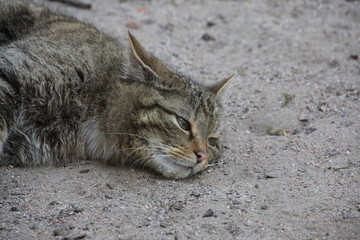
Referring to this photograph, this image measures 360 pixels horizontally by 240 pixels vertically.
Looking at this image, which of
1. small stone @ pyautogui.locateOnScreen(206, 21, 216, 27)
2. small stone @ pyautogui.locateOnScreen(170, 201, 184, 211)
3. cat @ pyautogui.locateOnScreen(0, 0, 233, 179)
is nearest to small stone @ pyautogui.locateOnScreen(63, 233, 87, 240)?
small stone @ pyautogui.locateOnScreen(170, 201, 184, 211)

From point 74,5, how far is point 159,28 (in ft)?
4.31

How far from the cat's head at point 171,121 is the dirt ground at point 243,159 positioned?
0.18 m

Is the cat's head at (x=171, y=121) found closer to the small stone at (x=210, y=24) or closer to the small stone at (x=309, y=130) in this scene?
the small stone at (x=309, y=130)

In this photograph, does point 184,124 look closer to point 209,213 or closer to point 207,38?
point 209,213

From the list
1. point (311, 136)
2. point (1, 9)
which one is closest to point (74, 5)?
point (1, 9)

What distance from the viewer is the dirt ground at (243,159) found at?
12.2 feet

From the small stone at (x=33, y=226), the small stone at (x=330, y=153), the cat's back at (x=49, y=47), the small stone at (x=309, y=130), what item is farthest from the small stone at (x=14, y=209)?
the small stone at (x=309, y=130)

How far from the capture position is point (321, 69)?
6.57m

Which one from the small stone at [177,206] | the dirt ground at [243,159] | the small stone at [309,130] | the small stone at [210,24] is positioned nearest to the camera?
the dirt ground at [243,159]

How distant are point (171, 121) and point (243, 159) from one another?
0.92m

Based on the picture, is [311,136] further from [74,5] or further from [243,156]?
[74,5]

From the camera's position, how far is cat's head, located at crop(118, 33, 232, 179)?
4.37 m

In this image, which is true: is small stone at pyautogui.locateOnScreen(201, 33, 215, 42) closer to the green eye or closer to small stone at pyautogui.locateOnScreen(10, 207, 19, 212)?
the green eye

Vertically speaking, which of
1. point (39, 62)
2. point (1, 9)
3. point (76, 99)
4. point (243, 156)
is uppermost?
point (1, 9)
